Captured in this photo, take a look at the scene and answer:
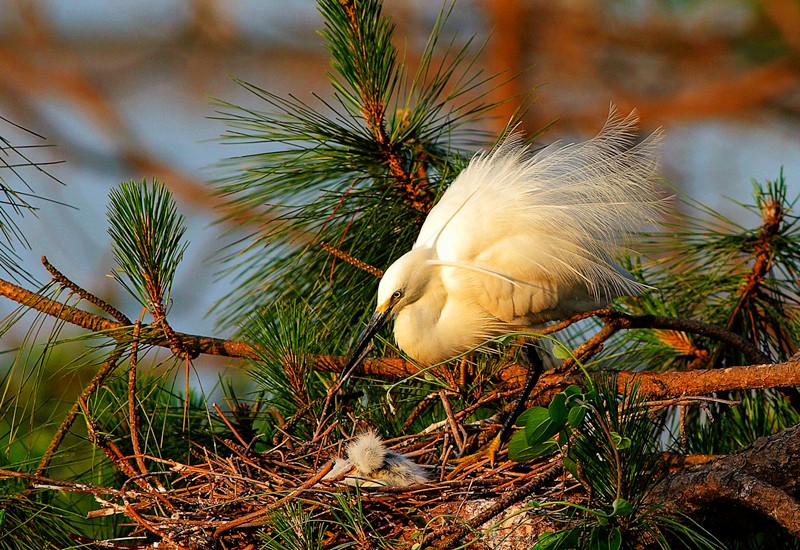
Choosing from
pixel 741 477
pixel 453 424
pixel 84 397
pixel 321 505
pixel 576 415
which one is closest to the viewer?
pixel 576 415

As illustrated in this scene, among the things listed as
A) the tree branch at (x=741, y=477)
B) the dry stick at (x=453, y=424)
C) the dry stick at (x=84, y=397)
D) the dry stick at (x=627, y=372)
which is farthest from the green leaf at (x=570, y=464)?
the dry stick at (x=84, y=397)

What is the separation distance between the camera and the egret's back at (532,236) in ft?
4.88

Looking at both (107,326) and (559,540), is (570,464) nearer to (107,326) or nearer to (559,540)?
(559,540)

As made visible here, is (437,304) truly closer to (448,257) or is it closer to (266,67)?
(448,257)

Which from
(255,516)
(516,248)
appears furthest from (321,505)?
(516,248)

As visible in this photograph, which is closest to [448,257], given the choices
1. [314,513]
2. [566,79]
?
[314,513]

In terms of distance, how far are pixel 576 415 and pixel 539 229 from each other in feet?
2.24

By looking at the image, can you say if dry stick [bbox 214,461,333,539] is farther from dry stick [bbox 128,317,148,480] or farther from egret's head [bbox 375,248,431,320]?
egret's head [bbox 375,248,431,320]

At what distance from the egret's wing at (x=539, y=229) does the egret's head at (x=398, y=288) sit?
41 millimetres

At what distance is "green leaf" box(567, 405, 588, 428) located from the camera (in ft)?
2.74

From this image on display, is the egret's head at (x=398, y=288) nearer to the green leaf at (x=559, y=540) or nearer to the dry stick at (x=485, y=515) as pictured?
the dry stick at (x=485, y=515)

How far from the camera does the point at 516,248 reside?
1489 mm

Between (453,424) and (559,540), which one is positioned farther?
(453,424)

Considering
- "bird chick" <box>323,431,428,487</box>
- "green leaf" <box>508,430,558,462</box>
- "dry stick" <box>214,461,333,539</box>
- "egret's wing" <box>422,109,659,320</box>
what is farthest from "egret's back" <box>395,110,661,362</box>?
"green leaf" <box>508,430,558,462</box>
